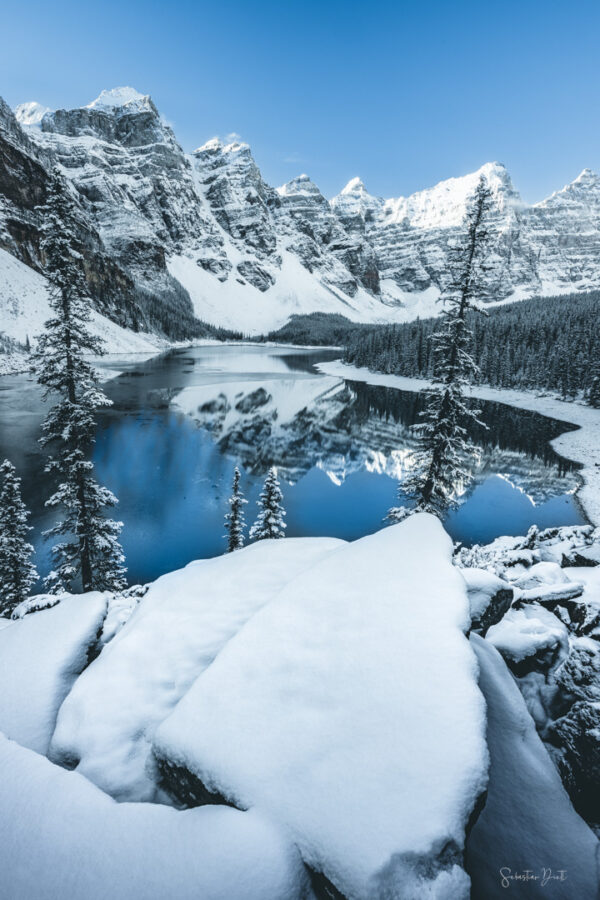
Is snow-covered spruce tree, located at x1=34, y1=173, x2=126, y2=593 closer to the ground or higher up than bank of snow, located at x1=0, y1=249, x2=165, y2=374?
closer to the ground

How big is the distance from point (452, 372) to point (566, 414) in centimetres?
5249

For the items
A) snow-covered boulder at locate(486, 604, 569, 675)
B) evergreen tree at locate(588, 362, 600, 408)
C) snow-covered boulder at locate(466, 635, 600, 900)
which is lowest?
snow-covered boulder at locate(466, 635, 600, 900)

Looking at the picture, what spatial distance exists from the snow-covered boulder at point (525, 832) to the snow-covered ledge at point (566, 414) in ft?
45.1

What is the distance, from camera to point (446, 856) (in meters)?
3.05

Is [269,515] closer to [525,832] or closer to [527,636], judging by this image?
[527,636]

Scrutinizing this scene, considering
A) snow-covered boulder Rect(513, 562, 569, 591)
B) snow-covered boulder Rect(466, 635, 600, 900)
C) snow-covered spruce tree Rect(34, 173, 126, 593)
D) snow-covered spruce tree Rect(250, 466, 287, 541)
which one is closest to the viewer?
snow-covered boulder Rect(466, 635, 600, 900)

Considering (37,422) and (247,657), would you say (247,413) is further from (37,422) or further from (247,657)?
(247,657)

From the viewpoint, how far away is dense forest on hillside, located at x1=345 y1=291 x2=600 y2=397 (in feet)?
228

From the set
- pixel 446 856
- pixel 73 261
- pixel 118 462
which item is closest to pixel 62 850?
pixel 446 856

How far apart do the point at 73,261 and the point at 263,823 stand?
46.9ft

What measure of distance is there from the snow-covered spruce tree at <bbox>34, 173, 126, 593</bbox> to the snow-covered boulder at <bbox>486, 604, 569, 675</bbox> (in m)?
12.4

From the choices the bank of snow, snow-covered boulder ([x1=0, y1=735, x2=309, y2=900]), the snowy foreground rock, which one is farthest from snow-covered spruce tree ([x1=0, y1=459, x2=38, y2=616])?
the bank of snow

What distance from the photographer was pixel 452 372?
16.9 m

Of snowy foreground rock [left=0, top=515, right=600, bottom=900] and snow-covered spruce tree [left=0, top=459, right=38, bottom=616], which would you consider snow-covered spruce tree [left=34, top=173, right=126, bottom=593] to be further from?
snowy foreground rock [left=0, top=515, right=600, bottom=900]
